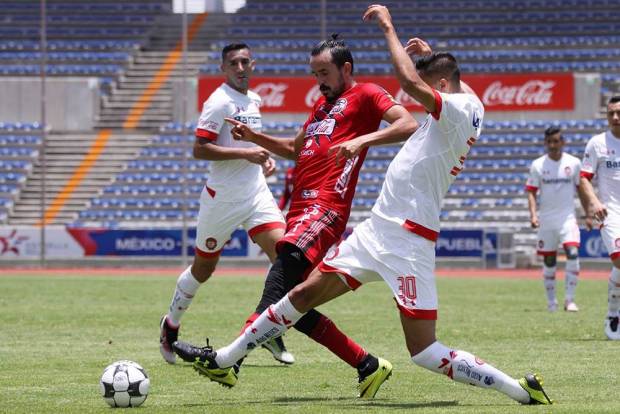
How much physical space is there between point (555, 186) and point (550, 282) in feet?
5.33

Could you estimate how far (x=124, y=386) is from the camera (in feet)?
24.7

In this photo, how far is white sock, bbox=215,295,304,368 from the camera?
302 inches

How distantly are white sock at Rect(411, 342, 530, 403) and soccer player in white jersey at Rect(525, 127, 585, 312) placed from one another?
10580 mm

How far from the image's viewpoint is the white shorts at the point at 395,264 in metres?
7.37

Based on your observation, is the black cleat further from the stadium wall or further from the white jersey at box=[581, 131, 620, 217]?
the stadium wall

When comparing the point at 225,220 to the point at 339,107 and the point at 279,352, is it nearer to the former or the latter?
the point at 279,352

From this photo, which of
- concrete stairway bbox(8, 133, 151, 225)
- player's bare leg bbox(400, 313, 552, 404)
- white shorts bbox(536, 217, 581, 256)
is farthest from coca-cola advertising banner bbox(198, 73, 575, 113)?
player's bare leg bbox(400, 313, 552, 404)

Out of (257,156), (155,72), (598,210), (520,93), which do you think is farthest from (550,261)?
(155,72)

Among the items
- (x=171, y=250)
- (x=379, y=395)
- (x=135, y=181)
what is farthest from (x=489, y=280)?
(x=379, y=395)

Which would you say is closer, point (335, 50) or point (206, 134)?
point (335, 50)

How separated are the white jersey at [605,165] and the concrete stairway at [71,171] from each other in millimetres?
25341

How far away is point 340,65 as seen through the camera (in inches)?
329

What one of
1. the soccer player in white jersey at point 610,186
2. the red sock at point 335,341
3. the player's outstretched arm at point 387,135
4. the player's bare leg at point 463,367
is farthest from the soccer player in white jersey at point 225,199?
the soccer player in white jersey at point 610,186

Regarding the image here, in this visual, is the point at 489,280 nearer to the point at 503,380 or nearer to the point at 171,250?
the point at 171,250
